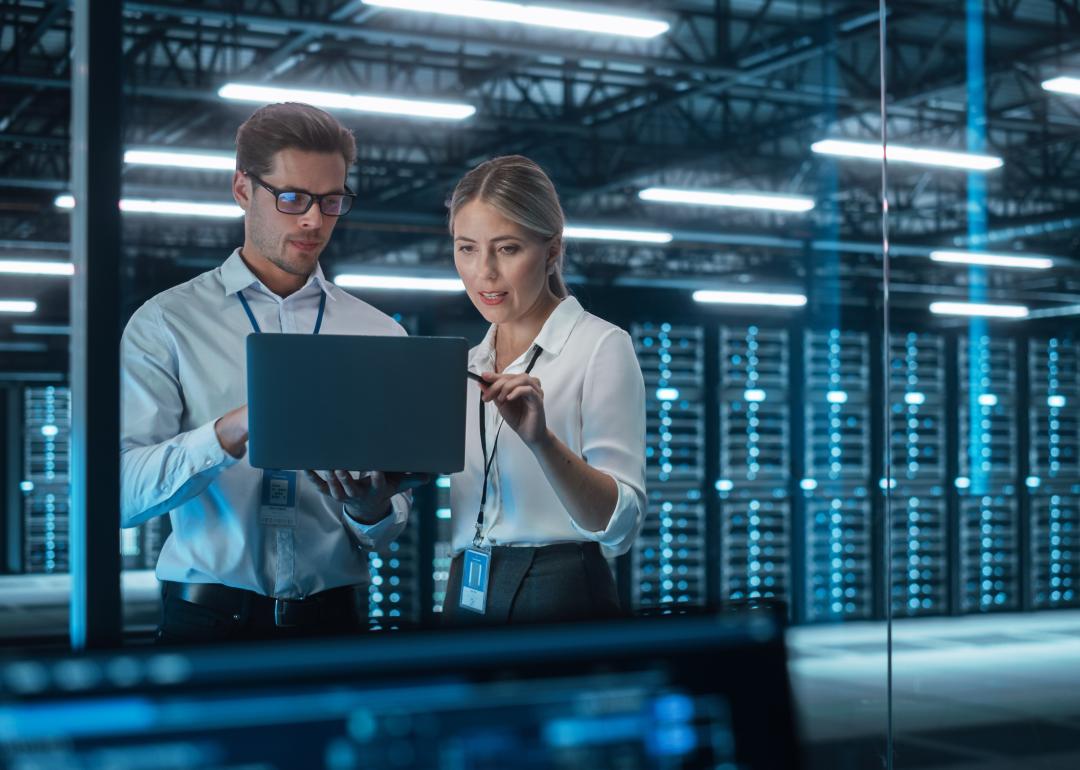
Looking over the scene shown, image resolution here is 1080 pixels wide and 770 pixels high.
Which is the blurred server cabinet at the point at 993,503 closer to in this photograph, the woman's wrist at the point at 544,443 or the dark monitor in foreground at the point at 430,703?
the woman's wrist at the point at 544,443

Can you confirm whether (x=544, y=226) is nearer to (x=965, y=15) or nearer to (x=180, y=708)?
(x=180, y=708)

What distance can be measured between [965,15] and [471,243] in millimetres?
3511

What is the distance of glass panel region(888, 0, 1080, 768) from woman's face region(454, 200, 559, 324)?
5.88 feet

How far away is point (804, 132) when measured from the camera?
141 inches

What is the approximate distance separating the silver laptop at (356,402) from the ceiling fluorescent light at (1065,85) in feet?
9.15

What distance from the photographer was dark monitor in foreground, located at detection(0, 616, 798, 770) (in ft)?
1.52

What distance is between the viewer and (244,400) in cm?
121

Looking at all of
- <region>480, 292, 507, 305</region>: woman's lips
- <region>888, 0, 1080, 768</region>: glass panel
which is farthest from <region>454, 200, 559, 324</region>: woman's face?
<region>888, 0, 1080, 768</region>: glass panel

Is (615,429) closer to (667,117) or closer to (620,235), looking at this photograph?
(620,235)

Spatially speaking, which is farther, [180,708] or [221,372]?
[221,372]

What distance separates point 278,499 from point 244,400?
0.35 feet

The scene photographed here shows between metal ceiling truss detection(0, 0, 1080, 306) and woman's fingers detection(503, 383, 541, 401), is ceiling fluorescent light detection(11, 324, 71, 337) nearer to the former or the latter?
metal ceiling truss detection(0, 0, 1080, 306)

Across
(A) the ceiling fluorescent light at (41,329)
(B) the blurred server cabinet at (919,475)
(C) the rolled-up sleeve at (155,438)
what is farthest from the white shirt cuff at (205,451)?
(B) the blurred server cabinet at (919,475)

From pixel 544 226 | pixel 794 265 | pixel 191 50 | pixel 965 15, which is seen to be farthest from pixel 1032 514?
pixel 191 50
